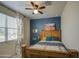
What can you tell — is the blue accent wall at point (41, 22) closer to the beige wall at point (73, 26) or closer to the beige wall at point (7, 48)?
the beige wall at point (7, 48)

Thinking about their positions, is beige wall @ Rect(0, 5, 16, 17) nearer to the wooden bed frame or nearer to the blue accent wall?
the wooden bed frame

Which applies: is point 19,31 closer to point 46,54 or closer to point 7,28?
point 7,28

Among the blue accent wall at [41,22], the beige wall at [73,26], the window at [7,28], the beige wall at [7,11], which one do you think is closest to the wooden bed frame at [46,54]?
the beige wall at [73,26]

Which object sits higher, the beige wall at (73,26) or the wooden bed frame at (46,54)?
the beige wall at (73,26)

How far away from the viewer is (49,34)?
19.4 ft

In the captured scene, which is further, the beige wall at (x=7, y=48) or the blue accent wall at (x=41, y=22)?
the blue accent wall at (x=41, y=22)

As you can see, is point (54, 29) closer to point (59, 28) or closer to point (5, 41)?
point (59, 28)

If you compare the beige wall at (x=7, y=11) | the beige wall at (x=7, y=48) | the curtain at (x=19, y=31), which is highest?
the beige wall at (x=7, y=11)

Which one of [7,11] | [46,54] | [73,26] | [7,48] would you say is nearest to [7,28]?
[7,11]

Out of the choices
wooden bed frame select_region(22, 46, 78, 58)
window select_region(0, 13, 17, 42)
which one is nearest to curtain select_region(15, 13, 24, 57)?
window select_region(0, 13, 17, 42)

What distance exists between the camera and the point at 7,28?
14.0ft

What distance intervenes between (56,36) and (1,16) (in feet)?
11.2

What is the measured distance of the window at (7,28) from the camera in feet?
12.9

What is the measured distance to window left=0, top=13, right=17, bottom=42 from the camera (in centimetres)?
395
